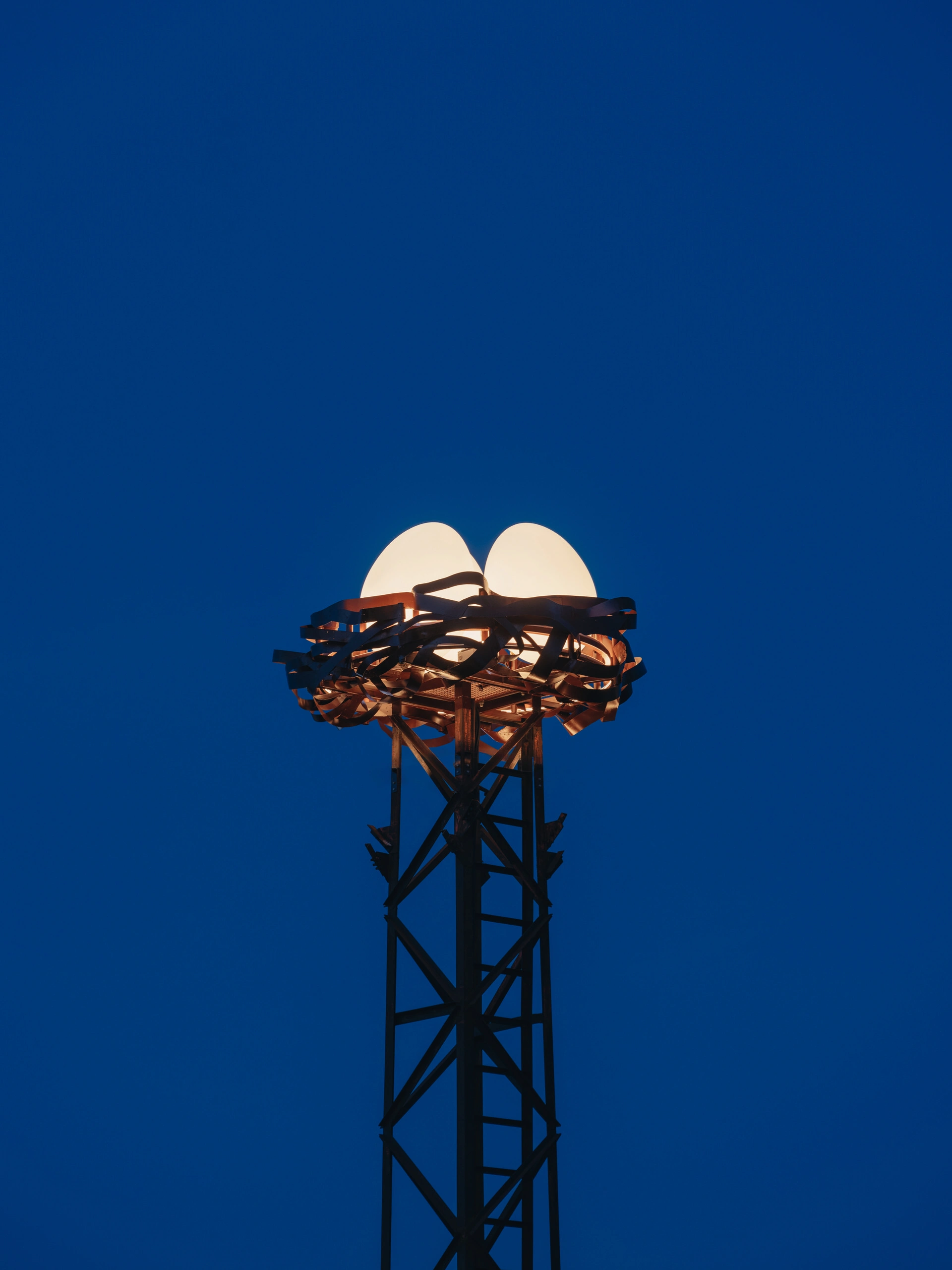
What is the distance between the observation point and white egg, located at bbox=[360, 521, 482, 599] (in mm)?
9750

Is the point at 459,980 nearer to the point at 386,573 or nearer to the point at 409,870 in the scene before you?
the point at 409,870

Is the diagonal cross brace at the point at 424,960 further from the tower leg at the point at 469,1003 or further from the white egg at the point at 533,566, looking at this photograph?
the white egg at the point at 533,566

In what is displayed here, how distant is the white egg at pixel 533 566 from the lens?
974 cm

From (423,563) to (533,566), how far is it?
87cm

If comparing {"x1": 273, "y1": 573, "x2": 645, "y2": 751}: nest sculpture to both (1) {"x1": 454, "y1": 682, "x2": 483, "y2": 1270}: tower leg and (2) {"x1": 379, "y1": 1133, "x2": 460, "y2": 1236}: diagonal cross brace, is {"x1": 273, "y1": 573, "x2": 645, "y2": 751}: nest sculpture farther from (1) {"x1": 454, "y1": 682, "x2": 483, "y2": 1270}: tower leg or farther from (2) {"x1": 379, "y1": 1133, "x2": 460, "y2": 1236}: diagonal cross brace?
(2) {"x1": 379, "y1": 1133, "x2": 460, "y2": 1236}: diagonal cross brace

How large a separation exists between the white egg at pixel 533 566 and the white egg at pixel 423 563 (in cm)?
21

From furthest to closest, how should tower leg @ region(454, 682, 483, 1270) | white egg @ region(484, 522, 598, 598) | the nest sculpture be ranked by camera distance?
white egg @ region(484, 522, 598, 598)
the nest sculpture
tower leg @ region(454, 682, 483, 1270)

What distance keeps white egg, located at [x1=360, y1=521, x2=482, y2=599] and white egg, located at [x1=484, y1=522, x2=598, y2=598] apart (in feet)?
0.68

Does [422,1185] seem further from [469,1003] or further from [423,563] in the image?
[423,563]

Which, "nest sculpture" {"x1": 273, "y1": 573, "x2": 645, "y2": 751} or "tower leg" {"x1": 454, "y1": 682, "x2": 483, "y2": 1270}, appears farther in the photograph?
"nest sculpture" {"x1": 273, "y1": 573, "x2": 645, "y2": 751}

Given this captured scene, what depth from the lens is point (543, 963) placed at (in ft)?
30.5

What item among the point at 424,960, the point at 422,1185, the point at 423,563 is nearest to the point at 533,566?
the point at 423,563

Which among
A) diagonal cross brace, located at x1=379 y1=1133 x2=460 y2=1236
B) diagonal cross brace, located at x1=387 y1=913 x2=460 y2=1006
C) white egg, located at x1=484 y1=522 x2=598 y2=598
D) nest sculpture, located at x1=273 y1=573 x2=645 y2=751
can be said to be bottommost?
diagonal cross brace, located at x1=379 y1=1133 x2=460 y2=1236

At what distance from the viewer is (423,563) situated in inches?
386
